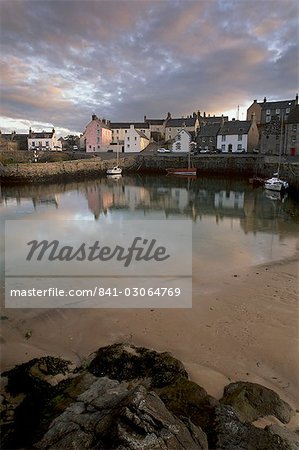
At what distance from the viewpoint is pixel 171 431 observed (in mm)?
3121

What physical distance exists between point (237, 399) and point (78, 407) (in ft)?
6.35

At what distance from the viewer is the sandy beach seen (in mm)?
4934

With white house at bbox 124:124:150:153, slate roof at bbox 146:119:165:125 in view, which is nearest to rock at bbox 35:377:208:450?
white house at bbox 124:124:150:153

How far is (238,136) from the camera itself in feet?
159

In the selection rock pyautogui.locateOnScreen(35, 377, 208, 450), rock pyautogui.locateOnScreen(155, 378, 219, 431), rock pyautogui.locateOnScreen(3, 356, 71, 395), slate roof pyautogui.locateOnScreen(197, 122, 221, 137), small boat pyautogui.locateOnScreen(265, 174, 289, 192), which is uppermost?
slate roof pyautogui.locateOnScreen(197, 122, 221, 137)

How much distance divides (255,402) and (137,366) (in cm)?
164

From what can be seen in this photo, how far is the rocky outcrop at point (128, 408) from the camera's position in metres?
3.11

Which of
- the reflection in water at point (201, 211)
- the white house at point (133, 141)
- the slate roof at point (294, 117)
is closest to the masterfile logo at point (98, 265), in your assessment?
the reflection in water at point (201, 211)

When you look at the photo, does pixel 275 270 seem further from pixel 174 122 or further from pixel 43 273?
pixel 174 122

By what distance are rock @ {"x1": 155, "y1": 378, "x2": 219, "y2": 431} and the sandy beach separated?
1.13ft

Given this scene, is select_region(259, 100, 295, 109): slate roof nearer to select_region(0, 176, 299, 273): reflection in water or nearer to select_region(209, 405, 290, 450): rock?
select_region(0, 176, 299, 273): reflection in water

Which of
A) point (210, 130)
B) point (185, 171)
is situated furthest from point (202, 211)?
point (210, 130)

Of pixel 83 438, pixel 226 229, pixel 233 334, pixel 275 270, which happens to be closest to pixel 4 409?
pixel 83 438

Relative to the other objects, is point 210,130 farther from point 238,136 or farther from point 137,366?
point 137,366
